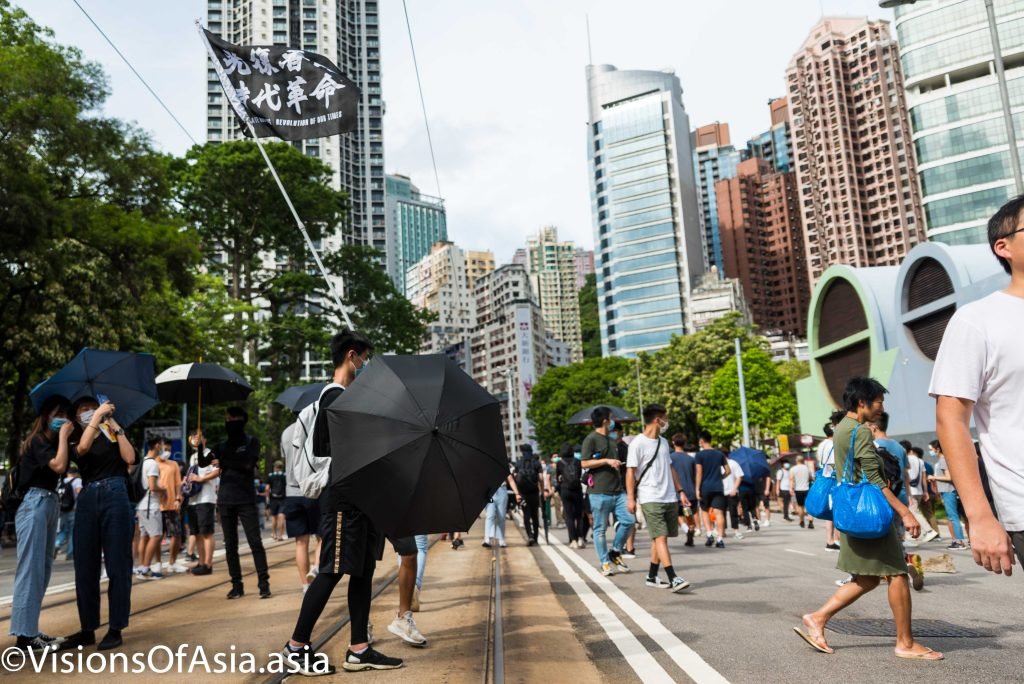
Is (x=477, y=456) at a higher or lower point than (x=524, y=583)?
higher

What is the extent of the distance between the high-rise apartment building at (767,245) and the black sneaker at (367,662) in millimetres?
166478

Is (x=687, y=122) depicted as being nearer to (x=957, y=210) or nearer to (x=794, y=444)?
(x=957, y=210)

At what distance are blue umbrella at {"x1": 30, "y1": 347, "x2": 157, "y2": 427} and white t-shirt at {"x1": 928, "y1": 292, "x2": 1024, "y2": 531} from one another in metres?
6.21

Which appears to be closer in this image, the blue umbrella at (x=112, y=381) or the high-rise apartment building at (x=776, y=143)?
the blue umbrella at (x=112, y=381)

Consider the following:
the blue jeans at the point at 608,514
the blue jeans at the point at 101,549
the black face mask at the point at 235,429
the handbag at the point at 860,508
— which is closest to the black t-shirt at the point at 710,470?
the blue jeans at the point at 608,514

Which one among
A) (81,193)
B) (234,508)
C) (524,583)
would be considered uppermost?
(81,193)

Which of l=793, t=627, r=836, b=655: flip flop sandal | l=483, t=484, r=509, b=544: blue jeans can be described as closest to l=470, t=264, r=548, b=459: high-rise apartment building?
l=483, t=484, r=509, b=544: blue jeans

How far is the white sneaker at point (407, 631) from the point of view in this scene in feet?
18.4

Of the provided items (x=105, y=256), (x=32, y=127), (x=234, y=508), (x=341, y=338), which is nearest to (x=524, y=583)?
(x=234, y=508)

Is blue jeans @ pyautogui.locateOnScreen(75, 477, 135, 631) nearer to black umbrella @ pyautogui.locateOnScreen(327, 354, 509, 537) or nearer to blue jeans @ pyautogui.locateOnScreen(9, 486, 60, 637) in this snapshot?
blue jeans @ pyautogui.locateOnScreen(9, 486, 60, 637)

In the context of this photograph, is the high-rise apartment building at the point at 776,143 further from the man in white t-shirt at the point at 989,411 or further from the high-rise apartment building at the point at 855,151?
the man in white t-shirt at the point at 989,411

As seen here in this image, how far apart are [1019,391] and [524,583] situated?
7.26 m

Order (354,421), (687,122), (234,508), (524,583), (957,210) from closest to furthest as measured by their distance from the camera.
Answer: (354,421) → (234,508) → (524,583) → (957,210) → (687,122)

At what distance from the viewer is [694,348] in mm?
62344
